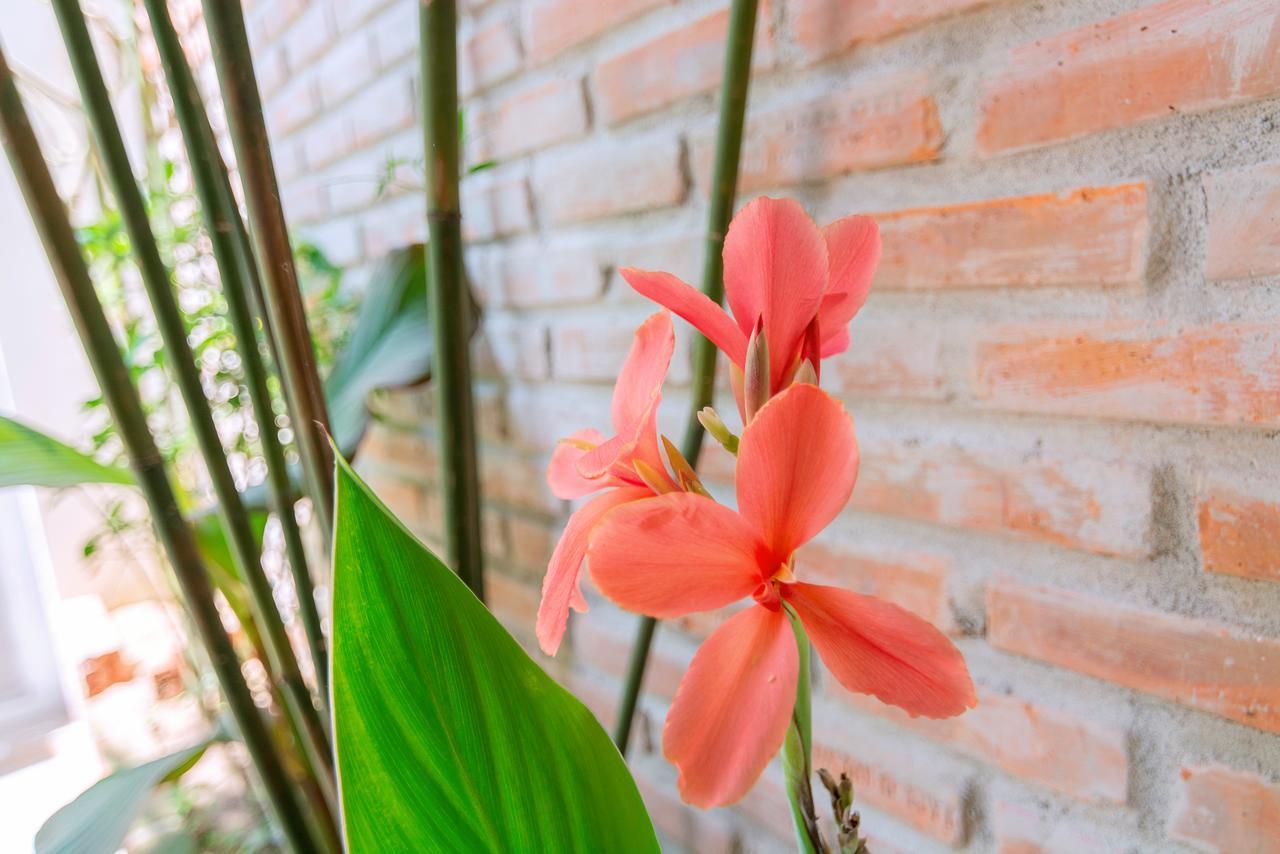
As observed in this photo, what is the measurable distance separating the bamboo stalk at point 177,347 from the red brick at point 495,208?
386 mm

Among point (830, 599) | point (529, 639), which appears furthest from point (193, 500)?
point (830, 599)

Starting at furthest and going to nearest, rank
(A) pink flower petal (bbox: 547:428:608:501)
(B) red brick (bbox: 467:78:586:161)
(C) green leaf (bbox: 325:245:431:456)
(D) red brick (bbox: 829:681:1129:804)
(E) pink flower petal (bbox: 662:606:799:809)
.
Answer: (C) green leaf (bbox: 325:245:431:456) < (B) red brick (bbox: 467:78:586:161) < (D) red brick (bbox: 829:681:1129:804) < (A) pink flower petal (bbox: 547:428:608:501) < (E) pink flower petal (bbox: 662:606:799:809)

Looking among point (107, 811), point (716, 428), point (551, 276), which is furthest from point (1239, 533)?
point (107, 811)

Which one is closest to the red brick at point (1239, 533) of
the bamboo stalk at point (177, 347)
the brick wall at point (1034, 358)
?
the brick wall at point (1034, 358)

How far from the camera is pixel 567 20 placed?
0.74 meters

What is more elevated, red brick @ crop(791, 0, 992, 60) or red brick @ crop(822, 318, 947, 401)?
red brick @ crop(791, 0, 992, 60)

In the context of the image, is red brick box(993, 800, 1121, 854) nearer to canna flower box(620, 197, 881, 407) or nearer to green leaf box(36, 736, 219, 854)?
canna flower box(620, 197, 881, 407)

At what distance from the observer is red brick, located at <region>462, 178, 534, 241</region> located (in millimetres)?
856

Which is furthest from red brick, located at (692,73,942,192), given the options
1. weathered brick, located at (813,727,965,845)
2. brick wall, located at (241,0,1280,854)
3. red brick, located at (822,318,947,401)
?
weathered brick, located at (813,727,965,845)

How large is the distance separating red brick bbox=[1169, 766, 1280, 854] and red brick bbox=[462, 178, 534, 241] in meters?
0.73

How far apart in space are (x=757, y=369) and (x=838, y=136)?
1.11 feet

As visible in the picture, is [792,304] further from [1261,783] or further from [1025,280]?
[1261,783]

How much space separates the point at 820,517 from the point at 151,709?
208 centimetres

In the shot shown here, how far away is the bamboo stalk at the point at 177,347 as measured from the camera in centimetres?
47
